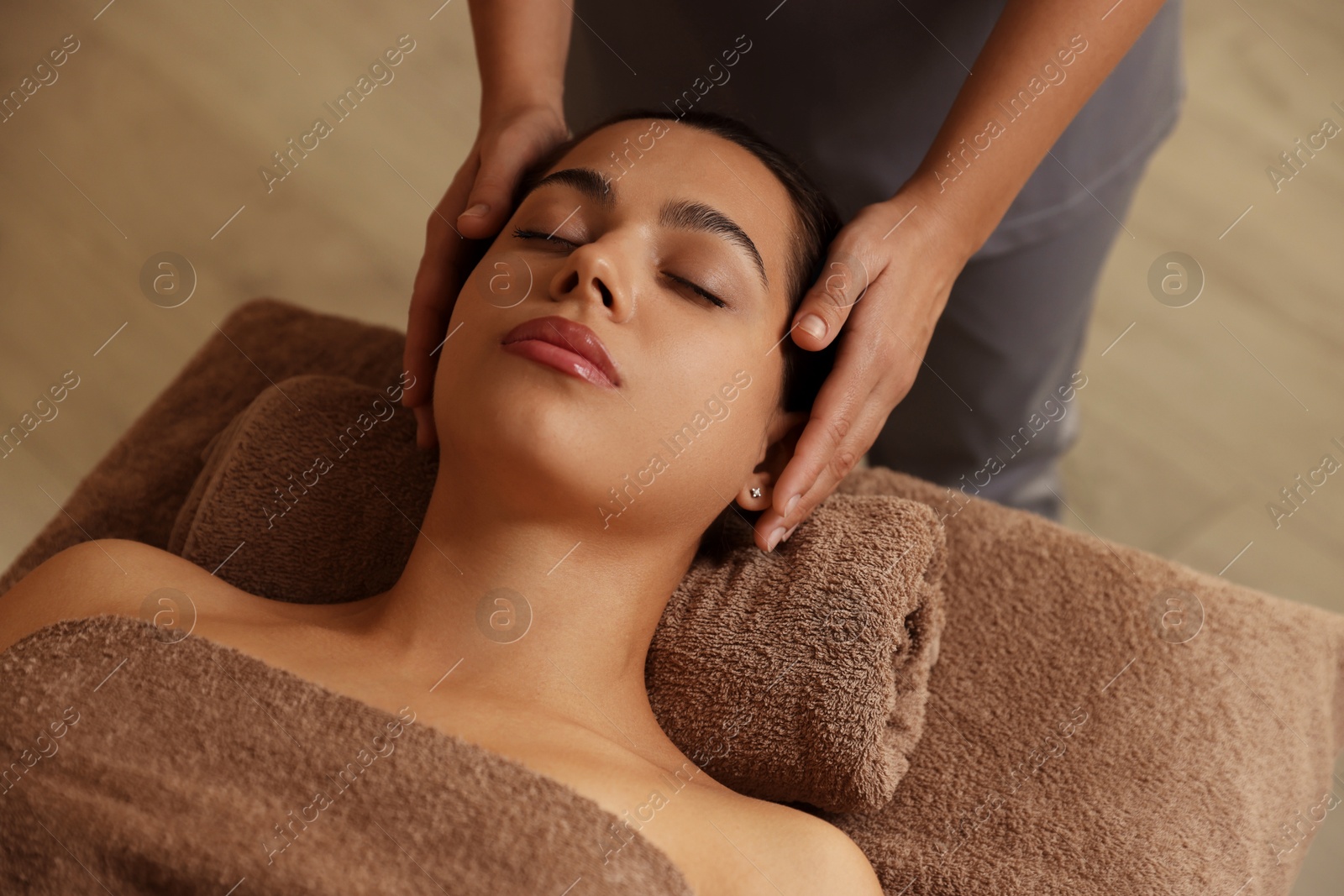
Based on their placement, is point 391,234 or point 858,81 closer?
point 858,81

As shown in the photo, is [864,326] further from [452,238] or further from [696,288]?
[452,238]

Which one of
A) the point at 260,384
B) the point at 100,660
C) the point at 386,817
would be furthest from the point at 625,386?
the point at 260,384

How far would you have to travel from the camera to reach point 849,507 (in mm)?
1235

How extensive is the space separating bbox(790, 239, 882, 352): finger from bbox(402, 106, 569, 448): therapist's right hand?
40 cm

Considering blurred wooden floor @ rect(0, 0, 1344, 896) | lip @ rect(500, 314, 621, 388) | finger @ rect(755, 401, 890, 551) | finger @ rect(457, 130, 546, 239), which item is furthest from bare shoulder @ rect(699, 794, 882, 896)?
blurred wooden floor @ rect(0, 0, 1344, 896)

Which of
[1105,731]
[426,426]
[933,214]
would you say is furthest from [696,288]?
[1105,731]

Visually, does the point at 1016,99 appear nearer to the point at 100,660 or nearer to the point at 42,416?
the point at 100,660

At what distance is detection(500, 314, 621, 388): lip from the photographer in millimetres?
981

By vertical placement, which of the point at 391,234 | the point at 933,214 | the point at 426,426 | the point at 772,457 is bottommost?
the point at 391,234

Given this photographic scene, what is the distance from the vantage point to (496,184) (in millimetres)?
1229

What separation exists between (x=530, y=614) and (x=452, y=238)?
1.60ft

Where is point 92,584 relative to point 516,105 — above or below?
below

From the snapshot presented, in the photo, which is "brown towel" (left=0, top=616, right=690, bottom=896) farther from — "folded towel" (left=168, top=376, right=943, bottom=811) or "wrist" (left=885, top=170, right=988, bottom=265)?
"wrist" (left=885, top=170, right=988, bottom=265)

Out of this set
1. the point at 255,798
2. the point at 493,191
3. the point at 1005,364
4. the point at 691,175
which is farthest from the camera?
the point at 1005,364
